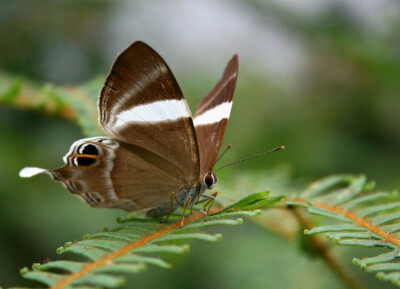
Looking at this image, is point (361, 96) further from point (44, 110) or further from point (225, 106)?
point (44, 110)

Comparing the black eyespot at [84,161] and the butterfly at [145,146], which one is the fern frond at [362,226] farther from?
the black eyespot at [84,161]

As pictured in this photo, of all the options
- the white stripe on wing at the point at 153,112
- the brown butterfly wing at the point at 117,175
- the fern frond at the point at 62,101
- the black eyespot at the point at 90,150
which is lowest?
the brown butterfly wing at the point at 117,175

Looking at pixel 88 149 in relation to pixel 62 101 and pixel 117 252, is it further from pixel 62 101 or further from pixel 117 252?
pixel 117 252

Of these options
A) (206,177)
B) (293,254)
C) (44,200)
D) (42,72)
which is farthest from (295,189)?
(42,72)

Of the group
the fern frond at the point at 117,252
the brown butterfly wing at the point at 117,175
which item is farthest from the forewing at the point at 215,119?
the fern frond at the point at 117,252

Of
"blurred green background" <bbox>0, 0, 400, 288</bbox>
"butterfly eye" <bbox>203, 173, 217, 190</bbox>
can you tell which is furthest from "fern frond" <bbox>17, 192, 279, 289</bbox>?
"blurred green background" <bbox>0, 0, 400, 288</bbox>

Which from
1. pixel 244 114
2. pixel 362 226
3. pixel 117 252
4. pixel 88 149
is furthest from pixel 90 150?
pixel 244 114

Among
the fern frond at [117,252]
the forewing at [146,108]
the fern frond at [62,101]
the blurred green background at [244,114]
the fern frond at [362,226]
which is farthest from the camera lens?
the blurred green background at [244,114]

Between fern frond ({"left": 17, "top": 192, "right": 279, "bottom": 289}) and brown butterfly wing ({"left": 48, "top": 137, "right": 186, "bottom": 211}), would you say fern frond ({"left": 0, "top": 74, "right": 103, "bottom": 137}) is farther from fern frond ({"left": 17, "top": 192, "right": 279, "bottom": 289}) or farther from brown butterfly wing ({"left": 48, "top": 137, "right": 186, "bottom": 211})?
fern frond ({"left": 17, "top": 192, "right": 279, "bottom": 289})
